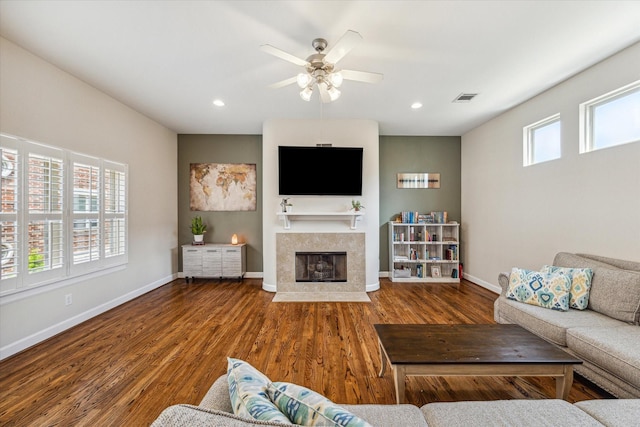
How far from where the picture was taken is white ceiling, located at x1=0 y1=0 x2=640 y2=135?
211cm

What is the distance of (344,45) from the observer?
208cm

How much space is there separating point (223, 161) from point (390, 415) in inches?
206

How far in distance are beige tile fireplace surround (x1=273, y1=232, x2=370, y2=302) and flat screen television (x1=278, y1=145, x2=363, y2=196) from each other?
0.74 metres

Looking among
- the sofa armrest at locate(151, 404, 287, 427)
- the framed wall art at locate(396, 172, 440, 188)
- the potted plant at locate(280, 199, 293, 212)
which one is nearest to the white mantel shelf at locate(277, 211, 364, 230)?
the potted plant at locate(280, 199, 293, 212)

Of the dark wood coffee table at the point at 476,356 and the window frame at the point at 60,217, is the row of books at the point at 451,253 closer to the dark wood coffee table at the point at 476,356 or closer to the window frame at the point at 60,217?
the dark wood coffee table at the point at 476,356

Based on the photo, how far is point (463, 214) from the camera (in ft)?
18.1

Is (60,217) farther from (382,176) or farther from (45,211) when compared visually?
(382,176)

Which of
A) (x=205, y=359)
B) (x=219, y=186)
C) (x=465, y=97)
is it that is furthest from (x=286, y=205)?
(x=465, y=97)

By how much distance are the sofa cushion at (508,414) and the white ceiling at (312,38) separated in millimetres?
2568

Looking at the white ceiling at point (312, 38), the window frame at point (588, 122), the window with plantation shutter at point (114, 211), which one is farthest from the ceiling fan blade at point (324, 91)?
the window with plantation shutter at point (114, 211)

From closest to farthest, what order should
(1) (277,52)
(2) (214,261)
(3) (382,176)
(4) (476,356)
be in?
1. (4) (476,356)
2. (1) (277,52)
3. (2) (214,261)
4. (3) (382,176)

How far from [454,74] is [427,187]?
279cm

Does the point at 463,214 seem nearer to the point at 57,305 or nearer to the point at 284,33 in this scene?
the point at 284,33

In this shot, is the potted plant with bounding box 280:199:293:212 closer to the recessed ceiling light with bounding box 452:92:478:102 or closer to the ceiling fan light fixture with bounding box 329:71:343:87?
the ceiling fan light fixture with bounding box 329:71:343:87
